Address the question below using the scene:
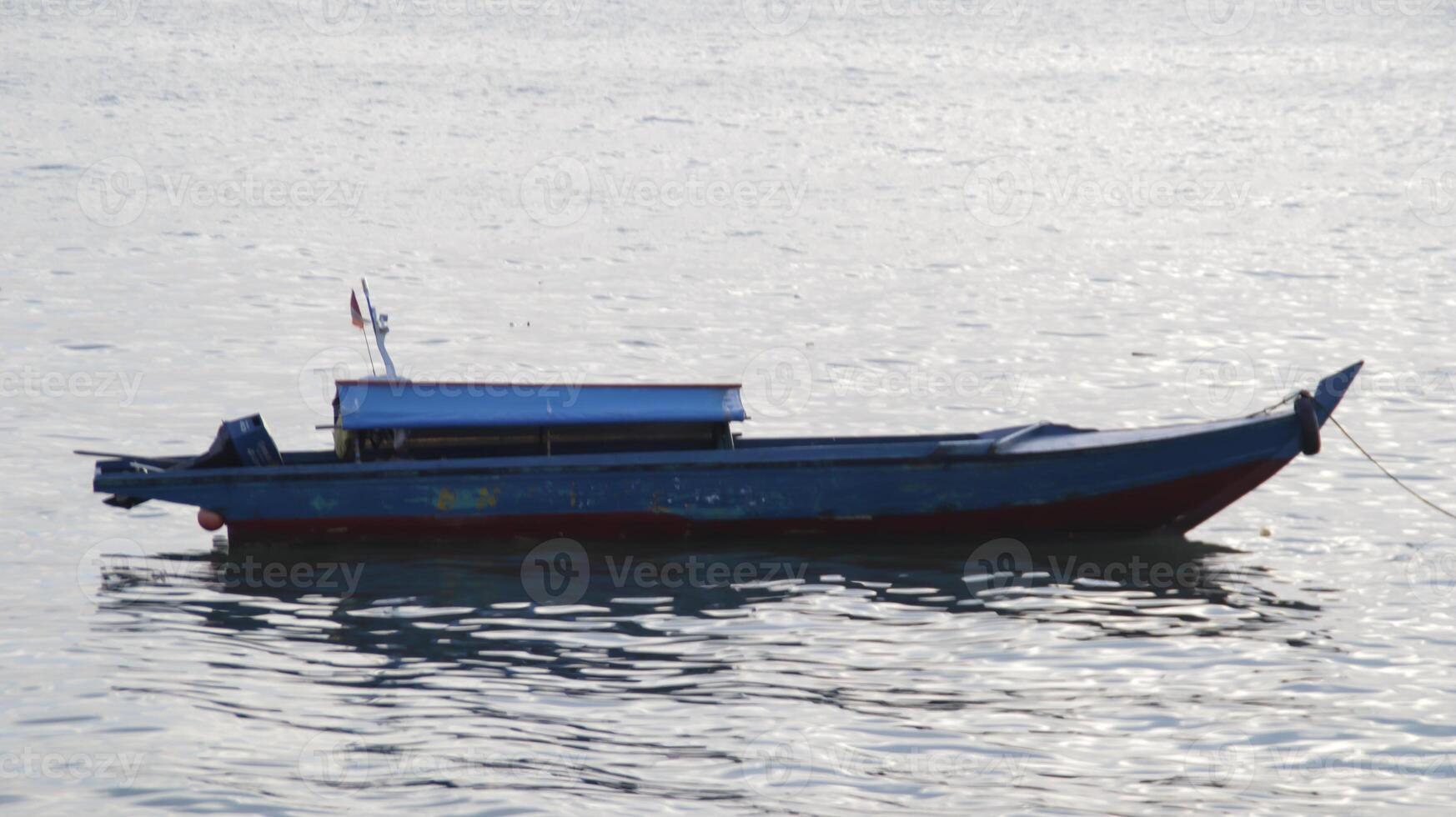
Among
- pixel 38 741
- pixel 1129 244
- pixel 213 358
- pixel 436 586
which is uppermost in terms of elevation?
pixel 1129 244

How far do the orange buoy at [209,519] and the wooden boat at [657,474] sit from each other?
0.02 m

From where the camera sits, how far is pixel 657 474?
1531cm

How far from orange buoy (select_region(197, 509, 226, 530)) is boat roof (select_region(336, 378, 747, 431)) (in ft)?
4.71

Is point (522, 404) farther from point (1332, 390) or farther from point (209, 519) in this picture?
point (1332, 390)

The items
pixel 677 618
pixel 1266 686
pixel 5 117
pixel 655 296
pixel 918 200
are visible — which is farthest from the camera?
pixel 5 117

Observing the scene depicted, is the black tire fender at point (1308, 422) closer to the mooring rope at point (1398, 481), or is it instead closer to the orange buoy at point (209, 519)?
the mooring rope at point (1398, 481)

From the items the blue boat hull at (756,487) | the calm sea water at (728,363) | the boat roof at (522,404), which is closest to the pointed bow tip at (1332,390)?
the blue boat hull at (756,487)

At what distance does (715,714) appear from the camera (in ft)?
39.2

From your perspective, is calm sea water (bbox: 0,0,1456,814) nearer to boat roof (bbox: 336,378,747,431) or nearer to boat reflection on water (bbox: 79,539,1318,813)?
boat reflection on water (bbox: 79,539,1318,813)

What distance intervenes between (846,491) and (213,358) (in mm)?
12432

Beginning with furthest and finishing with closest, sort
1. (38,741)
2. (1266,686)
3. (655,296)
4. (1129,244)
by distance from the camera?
(1129,244) < (655,296) < (1266,686) < (38,741)

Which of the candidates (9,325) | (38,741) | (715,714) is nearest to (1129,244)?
(9,325)

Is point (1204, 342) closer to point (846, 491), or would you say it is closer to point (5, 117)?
point (846, 491)

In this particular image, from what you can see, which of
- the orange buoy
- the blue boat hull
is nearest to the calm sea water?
the blue boat hull
